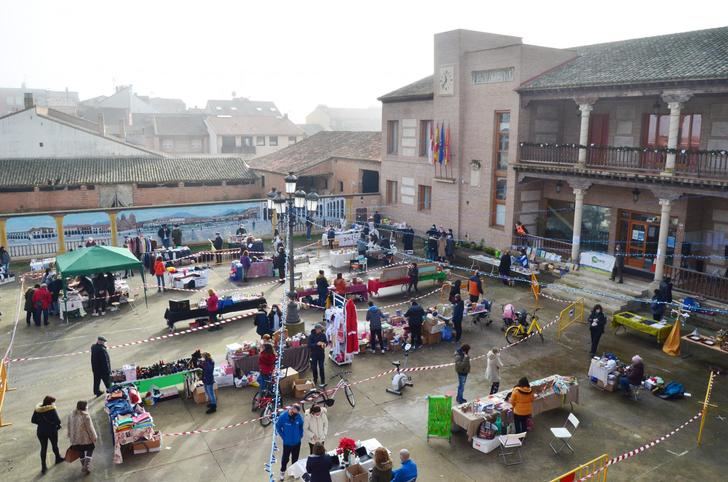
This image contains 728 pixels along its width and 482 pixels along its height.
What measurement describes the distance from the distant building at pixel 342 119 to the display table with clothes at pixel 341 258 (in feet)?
269

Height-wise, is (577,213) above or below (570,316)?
above

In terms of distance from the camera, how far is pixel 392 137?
3725 centimetres

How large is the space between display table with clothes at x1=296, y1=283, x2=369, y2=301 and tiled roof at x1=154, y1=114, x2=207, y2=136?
62190mm

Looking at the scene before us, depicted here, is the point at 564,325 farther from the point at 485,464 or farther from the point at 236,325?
the point at 236,325

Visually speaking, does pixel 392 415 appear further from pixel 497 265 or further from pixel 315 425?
pixel 497 265

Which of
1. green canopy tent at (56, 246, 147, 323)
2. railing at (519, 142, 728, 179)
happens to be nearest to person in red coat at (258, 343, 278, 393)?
green canopy tent at (56, 246, 147, 323)

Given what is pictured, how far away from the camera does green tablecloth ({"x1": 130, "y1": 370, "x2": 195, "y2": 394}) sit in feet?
46.3

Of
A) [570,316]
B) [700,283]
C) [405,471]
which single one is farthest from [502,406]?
[700,283]

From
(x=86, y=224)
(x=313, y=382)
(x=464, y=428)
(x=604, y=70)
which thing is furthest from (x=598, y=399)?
(x=86, y=224)

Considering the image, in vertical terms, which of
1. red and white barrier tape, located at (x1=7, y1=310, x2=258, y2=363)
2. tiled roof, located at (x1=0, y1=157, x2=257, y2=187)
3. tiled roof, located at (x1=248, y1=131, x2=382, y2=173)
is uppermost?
tiled roof, located at (x1=248, y1=131, x2=382, y2=173)

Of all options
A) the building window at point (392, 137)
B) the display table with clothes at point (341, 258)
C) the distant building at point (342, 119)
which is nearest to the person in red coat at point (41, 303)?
the display table with clothes at point (341, 258)

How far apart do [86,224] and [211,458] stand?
21.3m

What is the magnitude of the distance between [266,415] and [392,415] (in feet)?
9.79

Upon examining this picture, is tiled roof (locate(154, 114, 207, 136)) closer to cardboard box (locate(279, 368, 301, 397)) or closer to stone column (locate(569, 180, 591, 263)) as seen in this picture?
stone column (locate(569, 180, 591, 263))
